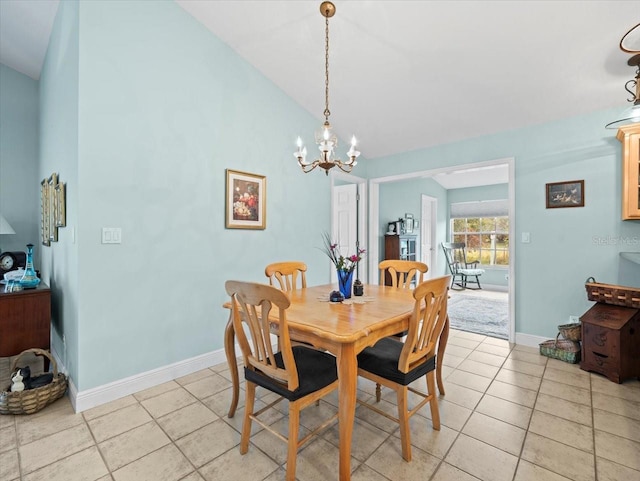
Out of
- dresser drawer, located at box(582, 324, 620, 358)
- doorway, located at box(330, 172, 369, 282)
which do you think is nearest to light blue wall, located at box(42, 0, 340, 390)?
doorway, located at box(330, 172, 369, 282)

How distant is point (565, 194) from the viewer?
123 inches

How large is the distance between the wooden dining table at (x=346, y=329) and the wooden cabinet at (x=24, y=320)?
70.6 inches

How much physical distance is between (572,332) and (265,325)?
3.03 meters

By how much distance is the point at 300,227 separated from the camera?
12.2ft

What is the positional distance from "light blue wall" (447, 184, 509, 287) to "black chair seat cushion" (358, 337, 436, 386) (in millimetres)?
6122

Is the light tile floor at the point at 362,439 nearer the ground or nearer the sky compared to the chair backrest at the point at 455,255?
nearer the ground

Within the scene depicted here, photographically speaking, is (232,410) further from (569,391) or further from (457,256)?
(457,256)

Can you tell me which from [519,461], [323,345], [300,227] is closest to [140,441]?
[323,345]

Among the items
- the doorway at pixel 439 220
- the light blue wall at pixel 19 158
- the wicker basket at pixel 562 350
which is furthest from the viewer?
the light blue wall at pixel 19 158

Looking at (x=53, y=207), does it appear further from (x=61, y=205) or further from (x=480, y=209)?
(x=480, y=209)

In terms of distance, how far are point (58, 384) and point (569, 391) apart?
3771mm

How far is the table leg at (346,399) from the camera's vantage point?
56.6 inches

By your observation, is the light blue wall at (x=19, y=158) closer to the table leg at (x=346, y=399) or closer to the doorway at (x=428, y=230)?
the table leg at (x=346, y=399)

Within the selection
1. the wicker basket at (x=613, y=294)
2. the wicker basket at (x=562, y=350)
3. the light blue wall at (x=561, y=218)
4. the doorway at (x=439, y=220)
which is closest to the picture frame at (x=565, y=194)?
the light blue wall at (x=561, y=218)
